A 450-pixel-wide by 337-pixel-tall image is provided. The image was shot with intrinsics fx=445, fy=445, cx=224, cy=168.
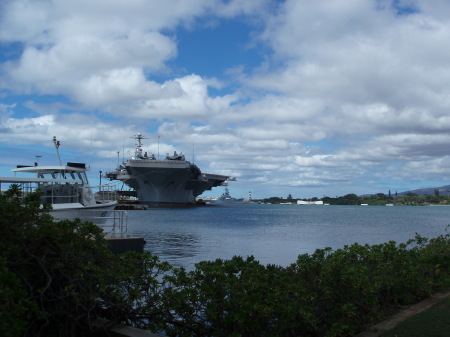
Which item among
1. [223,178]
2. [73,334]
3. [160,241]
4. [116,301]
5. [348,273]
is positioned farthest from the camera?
[223,178]

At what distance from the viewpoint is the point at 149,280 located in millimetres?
5906

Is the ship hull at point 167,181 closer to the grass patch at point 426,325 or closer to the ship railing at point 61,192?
the ship railing at point 61,192

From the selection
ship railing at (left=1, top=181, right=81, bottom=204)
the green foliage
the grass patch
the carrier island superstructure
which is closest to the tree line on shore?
the green foliage

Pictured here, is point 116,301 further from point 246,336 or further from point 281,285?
point 281,285

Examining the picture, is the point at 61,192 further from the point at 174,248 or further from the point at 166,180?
the point at 166,180

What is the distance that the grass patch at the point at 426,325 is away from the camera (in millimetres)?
5594

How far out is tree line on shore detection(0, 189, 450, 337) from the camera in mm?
5035

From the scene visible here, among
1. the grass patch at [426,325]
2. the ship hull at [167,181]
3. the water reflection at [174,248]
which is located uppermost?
the ship hull at [167,181]

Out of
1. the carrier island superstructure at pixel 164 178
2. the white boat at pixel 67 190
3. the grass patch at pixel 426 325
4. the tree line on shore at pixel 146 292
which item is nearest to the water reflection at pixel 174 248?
the white boat at pixel 67 190

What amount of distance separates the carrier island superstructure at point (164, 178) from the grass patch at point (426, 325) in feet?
212

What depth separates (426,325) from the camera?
233 inches

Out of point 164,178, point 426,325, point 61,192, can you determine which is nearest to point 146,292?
point 426,325

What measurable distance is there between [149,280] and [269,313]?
1660 millimetres

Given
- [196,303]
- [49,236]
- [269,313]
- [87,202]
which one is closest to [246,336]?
[269,313]
